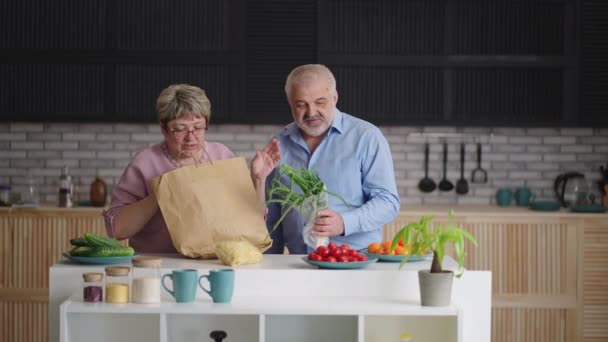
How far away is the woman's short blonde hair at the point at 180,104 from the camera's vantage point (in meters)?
3.86

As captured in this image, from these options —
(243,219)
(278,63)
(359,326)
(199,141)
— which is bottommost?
(359,326)

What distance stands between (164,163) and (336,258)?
903 mm

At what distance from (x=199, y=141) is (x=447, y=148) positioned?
10.9 feet

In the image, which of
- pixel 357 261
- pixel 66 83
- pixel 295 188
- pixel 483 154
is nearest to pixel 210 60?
pixel 66 83

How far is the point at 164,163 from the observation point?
157 inches

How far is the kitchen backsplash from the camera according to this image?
6.84m

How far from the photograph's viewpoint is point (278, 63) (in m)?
6.63

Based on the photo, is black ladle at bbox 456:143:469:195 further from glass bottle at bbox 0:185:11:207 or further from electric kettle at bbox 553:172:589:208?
glass bottle at bbox 0:185:11:207

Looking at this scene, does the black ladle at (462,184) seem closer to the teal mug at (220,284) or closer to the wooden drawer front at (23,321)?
the wooden drawer front at (23,321)

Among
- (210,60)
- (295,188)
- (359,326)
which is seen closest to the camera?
(359,326)

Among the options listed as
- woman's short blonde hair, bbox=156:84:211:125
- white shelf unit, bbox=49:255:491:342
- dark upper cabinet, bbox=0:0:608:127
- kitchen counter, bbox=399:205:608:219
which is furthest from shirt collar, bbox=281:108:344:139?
dark upper cabinet, bbox=0:0:608:127

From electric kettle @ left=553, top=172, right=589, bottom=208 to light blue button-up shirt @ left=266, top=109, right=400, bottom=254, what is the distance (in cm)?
269

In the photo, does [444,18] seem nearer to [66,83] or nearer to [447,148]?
[447,148]

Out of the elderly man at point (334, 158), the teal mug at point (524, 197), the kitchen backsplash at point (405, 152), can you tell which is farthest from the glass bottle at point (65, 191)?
the teal mug at point (524, 197)
